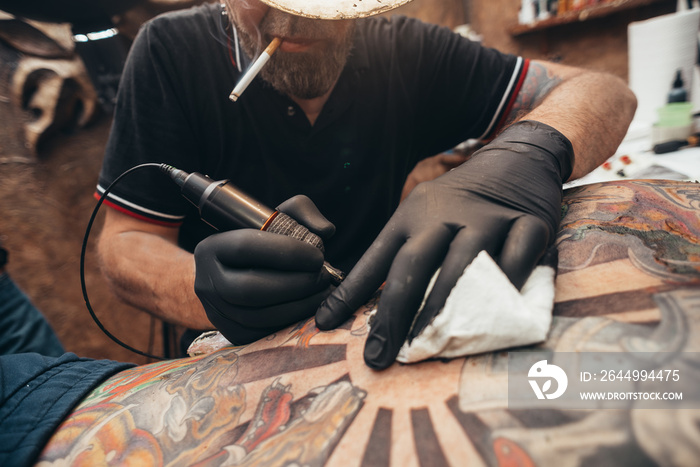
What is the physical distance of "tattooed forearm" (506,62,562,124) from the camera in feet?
4.84

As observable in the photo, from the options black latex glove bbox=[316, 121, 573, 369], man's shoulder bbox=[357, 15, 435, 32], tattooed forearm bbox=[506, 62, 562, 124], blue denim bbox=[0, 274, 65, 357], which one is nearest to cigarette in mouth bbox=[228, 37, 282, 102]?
black latex glove bbox=[316, 121, 573, 369]

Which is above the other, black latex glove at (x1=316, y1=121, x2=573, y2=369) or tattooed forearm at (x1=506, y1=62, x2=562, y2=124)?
tattooed forearm at (x1=506, y1=62, x2=562, y2=124)

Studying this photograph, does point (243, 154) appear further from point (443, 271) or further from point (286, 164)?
point (443, 271)

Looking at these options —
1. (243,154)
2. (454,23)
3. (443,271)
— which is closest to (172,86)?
(243,154)

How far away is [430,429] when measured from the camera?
0.52 m

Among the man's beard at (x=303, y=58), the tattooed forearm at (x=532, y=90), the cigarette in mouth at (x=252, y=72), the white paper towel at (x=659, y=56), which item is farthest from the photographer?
the white paper towel at (x=659, y=56)

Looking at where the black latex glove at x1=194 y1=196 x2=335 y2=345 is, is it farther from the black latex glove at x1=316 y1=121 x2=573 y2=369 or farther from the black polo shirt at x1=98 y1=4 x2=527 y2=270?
the black polo shirt at x1=98 y1=4 x2=527 y2=270

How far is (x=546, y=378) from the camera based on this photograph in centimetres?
52

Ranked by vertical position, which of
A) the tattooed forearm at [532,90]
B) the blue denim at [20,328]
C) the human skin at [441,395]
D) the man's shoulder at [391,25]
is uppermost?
the man's shoulder at [391,25]

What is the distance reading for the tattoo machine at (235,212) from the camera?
785mm

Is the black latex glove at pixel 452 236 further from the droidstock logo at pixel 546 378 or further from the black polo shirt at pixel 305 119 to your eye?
the black polo shirt at pixel 305 119

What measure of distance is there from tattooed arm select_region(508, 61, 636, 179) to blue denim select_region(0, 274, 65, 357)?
1768 millimetres

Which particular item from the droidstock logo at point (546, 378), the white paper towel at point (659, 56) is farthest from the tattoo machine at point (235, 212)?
the white paper towel at point (659, 56)

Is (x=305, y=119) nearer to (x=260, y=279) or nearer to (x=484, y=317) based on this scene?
(x=260, y=279)
